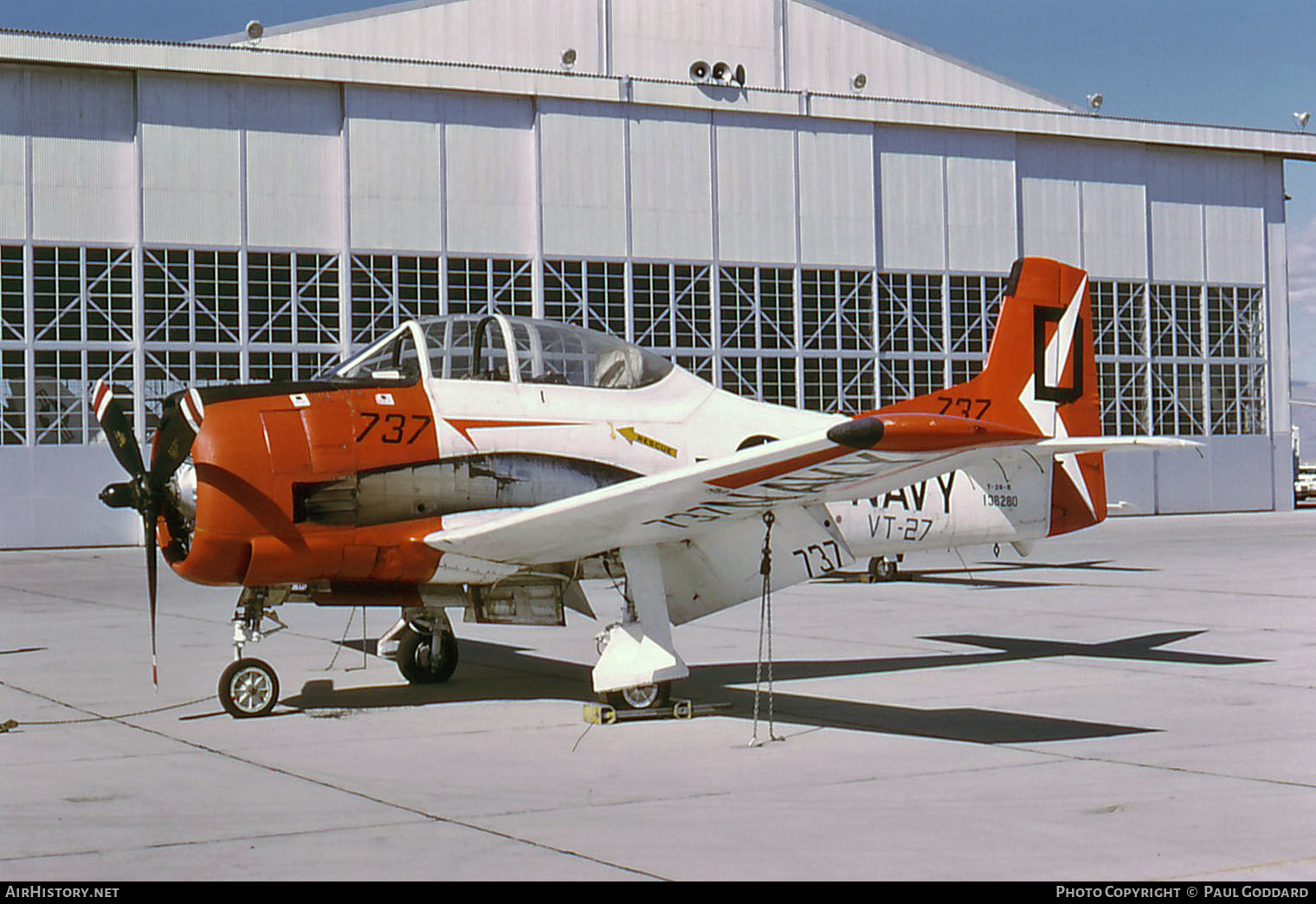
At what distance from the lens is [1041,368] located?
1394 cm

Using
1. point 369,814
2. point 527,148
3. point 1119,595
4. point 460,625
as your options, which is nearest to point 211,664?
point 460,625

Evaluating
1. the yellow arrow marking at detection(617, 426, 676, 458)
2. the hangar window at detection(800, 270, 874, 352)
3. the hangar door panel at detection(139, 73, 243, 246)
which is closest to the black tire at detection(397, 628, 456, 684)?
the yellow arrow marking at detection(617, 426, 676, 458)

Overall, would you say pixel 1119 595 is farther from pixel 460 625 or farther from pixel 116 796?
pixel 116 796

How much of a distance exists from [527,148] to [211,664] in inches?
1084

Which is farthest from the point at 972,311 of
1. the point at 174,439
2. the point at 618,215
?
the point at 174,439

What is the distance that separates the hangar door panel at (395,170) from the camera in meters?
36.8

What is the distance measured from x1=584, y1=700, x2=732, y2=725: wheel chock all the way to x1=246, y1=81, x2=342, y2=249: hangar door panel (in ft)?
93.8

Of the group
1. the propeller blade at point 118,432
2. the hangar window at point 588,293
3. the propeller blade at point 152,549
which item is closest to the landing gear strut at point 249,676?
the propeller blade at point 152,549

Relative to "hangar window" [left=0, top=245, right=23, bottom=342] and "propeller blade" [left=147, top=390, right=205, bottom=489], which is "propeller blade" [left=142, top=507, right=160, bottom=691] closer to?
"propeller blade" [left=147, top=390, right=205, bottom=489]

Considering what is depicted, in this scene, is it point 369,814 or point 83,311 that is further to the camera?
point 83,311

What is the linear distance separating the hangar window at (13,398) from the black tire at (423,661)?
26.4 metres

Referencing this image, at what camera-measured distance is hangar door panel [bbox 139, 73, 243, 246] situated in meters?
35.2

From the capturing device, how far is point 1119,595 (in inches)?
733

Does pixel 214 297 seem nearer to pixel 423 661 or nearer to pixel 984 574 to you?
pixel 984 574
